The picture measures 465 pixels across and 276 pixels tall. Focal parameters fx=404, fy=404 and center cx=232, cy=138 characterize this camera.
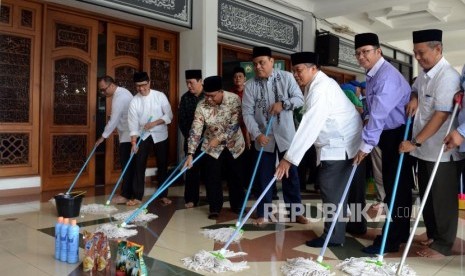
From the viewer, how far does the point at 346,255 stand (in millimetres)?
2725

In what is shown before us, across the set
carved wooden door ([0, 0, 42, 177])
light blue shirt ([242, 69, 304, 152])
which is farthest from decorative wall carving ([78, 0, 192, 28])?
light blue shirt ([242, 69, 304, 152])

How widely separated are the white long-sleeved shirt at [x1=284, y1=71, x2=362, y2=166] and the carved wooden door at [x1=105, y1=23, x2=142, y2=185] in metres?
3.57

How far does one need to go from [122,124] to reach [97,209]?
1.03 metres

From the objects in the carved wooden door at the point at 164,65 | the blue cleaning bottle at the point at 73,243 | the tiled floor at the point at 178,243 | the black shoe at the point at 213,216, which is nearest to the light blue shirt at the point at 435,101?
the tiled floor at the point at 178,243

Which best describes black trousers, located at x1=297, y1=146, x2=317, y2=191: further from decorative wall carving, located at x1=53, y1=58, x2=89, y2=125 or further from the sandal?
decorative wall carving, located at x1=53, y1=58, x2=89, y2=125

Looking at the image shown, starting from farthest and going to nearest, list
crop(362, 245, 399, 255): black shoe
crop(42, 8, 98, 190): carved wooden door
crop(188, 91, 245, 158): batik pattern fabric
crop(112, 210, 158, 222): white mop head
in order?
crop(42, 8, 98, 190): carved wooden door, crop(188, 91, 245, 158): batik pattern fabric, crop(112, 210, 158, 222): white mop head, crop(362, 245, 399, 255): black shoe

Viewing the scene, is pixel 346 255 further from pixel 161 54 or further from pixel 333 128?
pixel 161 54

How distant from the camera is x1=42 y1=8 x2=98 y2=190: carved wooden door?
4.97 m

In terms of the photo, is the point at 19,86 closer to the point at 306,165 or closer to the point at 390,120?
the point at 306,165

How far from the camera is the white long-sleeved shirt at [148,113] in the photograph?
4309 mm

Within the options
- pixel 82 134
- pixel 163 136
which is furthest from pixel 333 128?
pixel 82 134

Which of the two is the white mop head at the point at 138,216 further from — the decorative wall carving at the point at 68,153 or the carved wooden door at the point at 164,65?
the carved wooden door at the point at 164,65

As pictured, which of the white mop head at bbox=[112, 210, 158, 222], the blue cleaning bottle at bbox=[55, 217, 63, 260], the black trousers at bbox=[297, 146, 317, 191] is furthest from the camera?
the black trousers at bbox=[297, 146, 317, 191]

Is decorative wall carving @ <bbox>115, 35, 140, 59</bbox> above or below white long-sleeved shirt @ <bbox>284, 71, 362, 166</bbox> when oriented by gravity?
above
